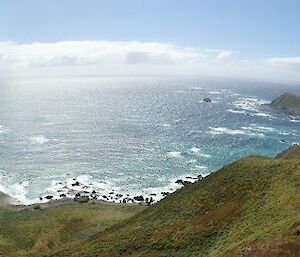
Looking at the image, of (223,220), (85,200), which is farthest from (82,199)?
(223,220)

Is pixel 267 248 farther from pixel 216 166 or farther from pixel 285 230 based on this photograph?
pixel 216 166

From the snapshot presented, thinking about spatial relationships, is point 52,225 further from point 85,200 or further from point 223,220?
point 223,220

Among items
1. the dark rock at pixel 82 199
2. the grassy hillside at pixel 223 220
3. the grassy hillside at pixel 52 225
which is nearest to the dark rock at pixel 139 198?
the grassy hillside at pixel 52 225

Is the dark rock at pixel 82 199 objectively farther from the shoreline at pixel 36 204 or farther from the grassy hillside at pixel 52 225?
the grassy hillside at pixel 52 225

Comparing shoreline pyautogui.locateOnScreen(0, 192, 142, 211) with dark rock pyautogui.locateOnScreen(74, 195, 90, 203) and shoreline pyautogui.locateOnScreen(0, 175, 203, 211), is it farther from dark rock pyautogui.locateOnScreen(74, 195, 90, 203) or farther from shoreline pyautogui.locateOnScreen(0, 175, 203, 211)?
dark rock pyautogui.locateOnScreen(74, 195, 90, 203)

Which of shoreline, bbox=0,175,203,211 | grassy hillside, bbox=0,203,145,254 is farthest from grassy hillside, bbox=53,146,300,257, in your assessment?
shoreline, bbox=0,175,203,211

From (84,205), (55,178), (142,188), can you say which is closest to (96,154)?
(55,178)
